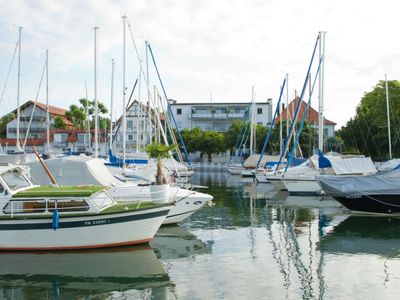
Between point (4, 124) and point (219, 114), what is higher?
point (219, 114)

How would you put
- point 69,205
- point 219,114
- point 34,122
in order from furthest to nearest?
1. point 219,114
2. point 34,122
3. point 69,205

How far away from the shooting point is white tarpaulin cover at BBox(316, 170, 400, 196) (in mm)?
25922

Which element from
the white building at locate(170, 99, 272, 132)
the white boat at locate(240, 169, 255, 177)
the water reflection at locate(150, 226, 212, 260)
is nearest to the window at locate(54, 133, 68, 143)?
the white building at locate(170, 99, 272, 132)

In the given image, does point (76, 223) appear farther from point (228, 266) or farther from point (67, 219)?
point (228, 266)

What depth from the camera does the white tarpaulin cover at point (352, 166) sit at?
35250 mm

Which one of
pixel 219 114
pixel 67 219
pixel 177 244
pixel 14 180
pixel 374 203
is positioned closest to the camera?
pixel 67 219

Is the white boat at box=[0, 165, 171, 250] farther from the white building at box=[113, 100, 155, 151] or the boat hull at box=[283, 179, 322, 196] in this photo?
the white building at box=[113, 100, 155, 151]

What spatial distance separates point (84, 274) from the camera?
1471cm

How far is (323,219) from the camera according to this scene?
26.0 m

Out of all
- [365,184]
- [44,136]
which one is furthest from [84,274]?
[44,136]

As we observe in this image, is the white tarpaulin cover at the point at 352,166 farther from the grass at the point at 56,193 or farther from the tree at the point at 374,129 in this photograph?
the tree at the point at 374,129

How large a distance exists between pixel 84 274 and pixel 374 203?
1730 centimetres

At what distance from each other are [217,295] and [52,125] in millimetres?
98024

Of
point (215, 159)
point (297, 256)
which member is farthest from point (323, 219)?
point (215, 159)
